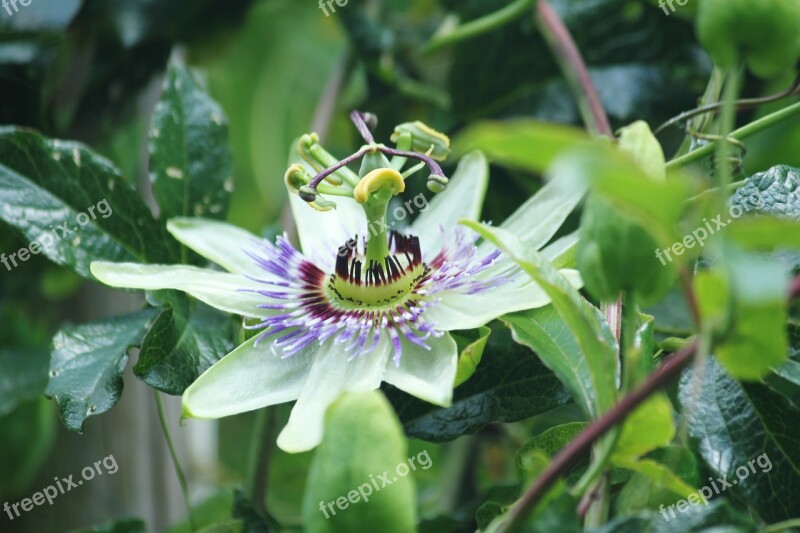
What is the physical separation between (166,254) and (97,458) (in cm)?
59

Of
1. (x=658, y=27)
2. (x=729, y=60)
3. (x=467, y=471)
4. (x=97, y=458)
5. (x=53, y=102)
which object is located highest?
(x=53, y=102)

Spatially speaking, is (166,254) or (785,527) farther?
(166,254)

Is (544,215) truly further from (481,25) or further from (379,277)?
(481,25)

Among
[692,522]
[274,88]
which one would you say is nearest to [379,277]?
[692,522]

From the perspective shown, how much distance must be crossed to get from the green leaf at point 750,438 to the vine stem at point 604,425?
0.24 metres

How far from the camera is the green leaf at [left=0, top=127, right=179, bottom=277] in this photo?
1.00 m

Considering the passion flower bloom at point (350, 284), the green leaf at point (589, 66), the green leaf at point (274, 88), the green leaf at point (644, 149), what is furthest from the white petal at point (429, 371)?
the green leaf at point (274, 88)

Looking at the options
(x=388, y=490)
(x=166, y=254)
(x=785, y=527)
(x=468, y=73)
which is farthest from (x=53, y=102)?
(x=785, y=527)

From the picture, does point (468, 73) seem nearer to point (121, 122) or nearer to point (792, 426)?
point (121, 122)

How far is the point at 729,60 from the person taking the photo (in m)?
0.66

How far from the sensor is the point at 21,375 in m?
1.36

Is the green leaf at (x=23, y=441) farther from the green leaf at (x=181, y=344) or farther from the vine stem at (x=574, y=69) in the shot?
the vine stem at (x=574, y=69)

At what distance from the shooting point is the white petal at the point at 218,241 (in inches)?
40.0

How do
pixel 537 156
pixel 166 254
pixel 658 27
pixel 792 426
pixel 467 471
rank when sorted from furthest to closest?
pixel 467 471 < pixel 658 27 < pixel 166 254 < pixel 792 426 < pixel 537 156
